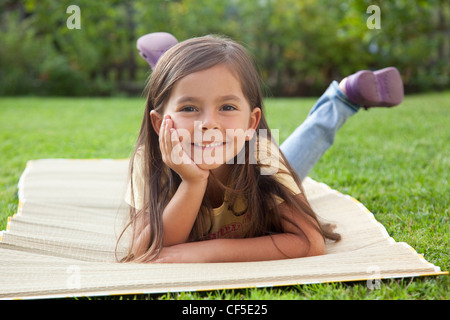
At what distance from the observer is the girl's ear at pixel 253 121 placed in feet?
6.40

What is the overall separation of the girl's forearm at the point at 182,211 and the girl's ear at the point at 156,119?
258mm

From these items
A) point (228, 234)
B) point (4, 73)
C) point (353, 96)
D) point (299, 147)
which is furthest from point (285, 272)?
point (4, 73)

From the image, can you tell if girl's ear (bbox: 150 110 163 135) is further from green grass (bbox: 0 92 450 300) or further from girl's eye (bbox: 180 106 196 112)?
green grass (bbox: 0 92 450 300)

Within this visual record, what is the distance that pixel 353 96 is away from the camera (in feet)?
8.75

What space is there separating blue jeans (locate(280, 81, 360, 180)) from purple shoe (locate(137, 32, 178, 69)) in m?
0.85

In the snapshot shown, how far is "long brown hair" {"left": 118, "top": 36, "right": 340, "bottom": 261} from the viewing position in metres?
1.82

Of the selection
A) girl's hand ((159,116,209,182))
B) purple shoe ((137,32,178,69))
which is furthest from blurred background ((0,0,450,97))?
girl's hand ((159,116,209,182))

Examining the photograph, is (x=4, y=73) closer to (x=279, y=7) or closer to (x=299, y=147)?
(x=279, y=7)

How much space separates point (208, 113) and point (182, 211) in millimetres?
357

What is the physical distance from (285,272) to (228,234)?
45 centimetres

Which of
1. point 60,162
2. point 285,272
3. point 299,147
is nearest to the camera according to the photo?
point 285,272

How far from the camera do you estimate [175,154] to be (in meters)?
1.71
